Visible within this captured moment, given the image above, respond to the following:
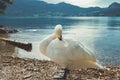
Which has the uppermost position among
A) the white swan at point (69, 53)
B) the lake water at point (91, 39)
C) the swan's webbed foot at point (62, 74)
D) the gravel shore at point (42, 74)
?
the white swan at point (69, 53)

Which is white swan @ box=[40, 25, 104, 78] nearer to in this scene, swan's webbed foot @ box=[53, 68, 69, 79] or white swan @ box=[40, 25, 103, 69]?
white swan @ box=[40, 25, 103, 69]

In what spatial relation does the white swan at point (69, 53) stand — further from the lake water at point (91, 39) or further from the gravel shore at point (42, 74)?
the lake water at point (91, 39)

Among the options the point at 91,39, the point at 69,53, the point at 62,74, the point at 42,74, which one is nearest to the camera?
the point at 69,53

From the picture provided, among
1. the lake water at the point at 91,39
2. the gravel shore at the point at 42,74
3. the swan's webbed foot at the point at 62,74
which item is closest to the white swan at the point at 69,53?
the swan's webbed foot at the point at 62,74

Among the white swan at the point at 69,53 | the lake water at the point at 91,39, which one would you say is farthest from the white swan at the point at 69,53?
the lake water at the point at 91,39

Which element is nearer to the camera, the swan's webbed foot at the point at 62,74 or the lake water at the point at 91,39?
the swan's webbed foot at the point at 62,74

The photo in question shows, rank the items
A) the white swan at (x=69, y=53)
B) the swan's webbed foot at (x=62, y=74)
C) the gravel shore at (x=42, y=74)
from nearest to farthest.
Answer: the white swan at (x=69, y=53)
the swan's webbed foot at (x=62, y=74)
the gravel shore at (x=42, y=74)

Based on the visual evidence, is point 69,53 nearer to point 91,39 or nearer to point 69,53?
point 69,53

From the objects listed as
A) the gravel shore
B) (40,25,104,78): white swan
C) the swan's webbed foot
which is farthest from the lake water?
(40,25,104,78): white swan

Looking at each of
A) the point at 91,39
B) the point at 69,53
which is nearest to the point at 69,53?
the point at 69,53

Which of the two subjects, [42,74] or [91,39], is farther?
[91,39]

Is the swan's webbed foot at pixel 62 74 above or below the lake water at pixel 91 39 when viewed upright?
above

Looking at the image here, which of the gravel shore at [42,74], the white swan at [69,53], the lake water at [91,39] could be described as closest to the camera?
the white swan at [69,53]

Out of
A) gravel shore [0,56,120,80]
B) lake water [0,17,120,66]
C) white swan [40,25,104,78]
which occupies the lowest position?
lake water [0,17,120,66]
